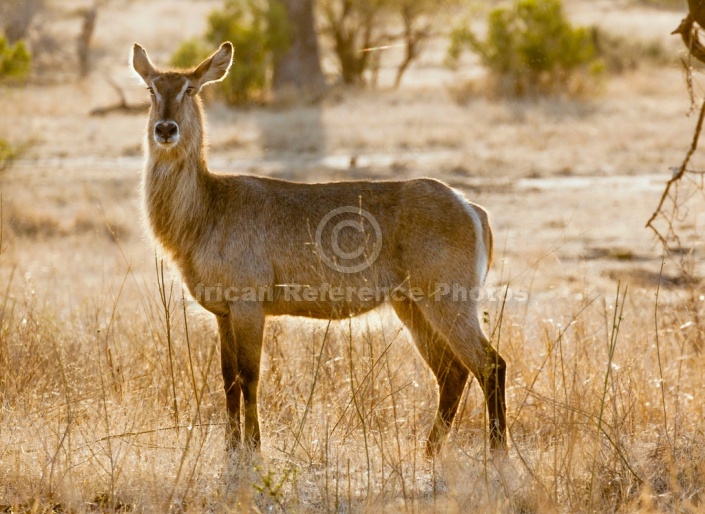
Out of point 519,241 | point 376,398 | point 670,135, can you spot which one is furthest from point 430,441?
point 670,135

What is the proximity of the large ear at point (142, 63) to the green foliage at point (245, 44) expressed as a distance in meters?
14.7

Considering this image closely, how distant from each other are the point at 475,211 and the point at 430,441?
1.26 meters

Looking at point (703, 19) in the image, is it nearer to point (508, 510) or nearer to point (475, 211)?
point (475, 211)

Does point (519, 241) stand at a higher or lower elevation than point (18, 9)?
lower

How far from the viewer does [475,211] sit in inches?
200

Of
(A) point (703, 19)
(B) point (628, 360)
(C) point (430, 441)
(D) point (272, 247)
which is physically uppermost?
(A) point (703, 19)

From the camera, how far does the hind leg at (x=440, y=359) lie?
509cm

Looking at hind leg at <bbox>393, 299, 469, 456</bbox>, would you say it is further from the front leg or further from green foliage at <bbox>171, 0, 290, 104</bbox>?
green foliage at <bbox>171, 0, 290, 104</bbox>

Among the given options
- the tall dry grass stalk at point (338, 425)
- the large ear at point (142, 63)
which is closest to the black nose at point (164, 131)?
the large ear at point (142, 63)

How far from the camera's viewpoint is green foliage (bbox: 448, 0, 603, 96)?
19.9 metres

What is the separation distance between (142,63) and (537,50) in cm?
1594

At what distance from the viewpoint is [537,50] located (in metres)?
20.0

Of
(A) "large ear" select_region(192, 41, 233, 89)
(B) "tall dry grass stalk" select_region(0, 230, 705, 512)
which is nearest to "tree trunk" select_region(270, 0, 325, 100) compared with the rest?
(B) "tall dry grass stalk" select_region(0, 230, 705, 512)

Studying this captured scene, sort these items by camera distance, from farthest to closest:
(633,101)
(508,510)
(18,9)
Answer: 1. (18,9)
2. (633,101)
3. (508,510)
